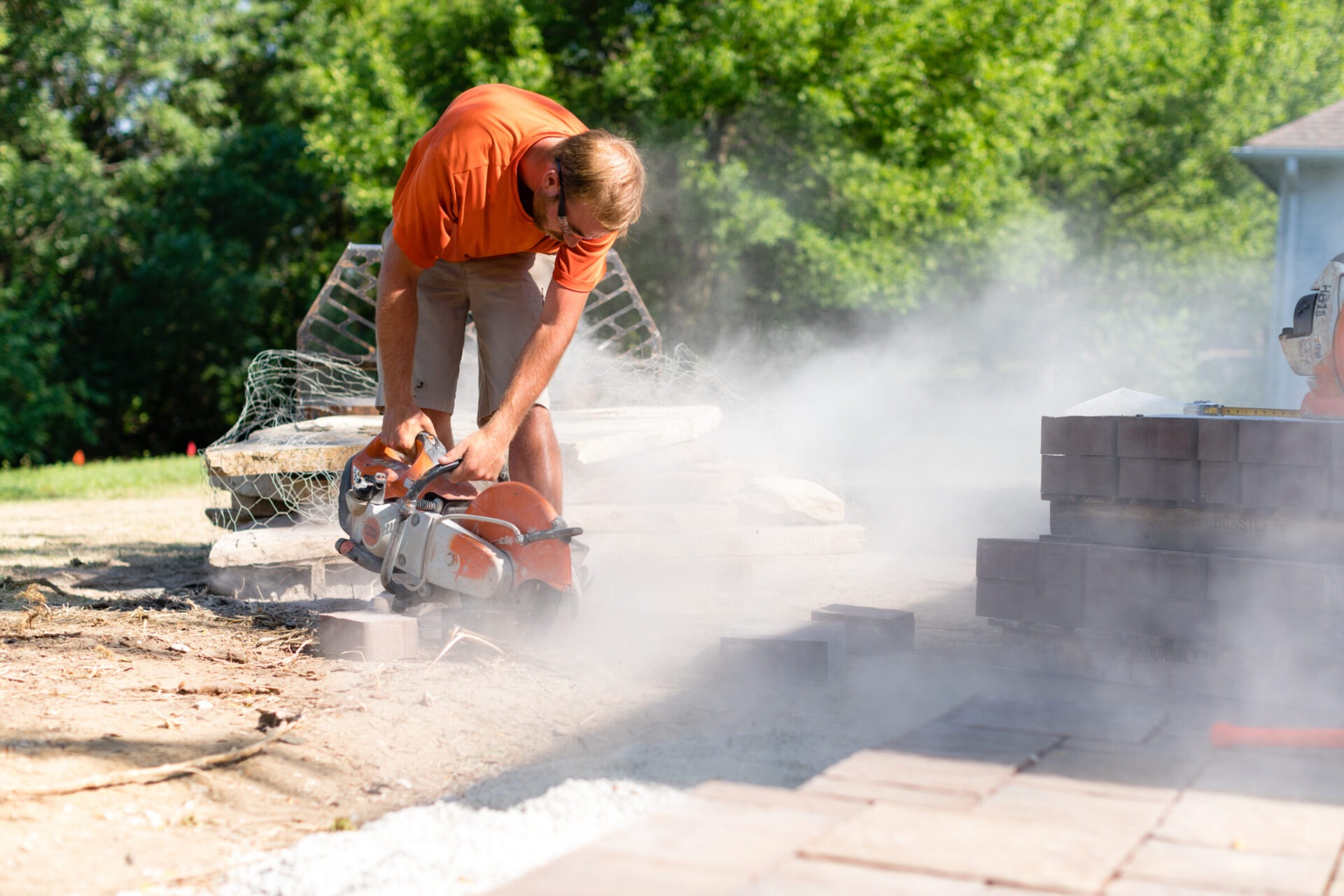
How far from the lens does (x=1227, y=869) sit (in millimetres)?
1757

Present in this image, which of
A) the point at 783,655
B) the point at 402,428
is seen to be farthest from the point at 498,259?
the point at 783,655

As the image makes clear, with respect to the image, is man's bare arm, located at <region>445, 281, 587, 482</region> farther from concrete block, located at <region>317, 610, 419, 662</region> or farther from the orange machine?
the orange machine

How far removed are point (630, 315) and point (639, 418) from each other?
9357mm

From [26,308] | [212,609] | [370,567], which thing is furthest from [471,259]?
[26,308]

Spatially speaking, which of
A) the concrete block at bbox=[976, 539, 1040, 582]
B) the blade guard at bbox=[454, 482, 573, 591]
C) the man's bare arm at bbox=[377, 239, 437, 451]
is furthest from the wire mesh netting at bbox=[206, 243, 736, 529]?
the concrete block at bbox=[976, 539, 1040, 582]

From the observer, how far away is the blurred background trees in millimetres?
13242

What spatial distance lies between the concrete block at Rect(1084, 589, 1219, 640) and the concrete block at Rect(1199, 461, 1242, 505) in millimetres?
289

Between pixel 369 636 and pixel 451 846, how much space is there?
5.00ft

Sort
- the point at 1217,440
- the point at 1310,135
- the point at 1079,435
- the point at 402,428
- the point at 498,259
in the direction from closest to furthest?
the point at 1217,440, the point at 1079,435, the point at 402,428, the point at 498,259, the point at 1310,135

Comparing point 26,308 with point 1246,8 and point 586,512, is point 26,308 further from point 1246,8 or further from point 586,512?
point 1246,8

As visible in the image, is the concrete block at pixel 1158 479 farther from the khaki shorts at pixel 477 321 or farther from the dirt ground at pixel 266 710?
the khaki shorts at pixel 477 321

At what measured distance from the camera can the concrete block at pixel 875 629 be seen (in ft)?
12.3

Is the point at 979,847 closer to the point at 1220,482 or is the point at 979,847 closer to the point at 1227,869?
the point at 1227,869

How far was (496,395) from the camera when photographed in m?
3.88
